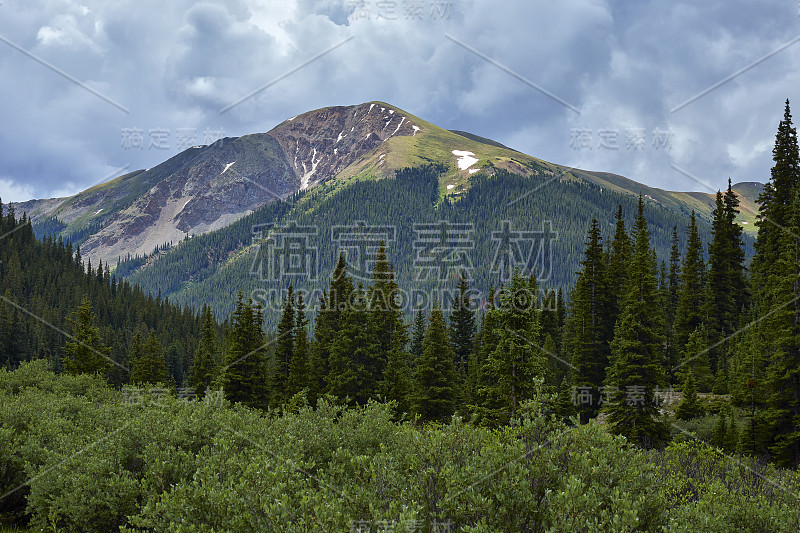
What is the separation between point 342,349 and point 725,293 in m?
39.9

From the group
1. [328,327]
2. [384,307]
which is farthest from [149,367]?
[384,307]

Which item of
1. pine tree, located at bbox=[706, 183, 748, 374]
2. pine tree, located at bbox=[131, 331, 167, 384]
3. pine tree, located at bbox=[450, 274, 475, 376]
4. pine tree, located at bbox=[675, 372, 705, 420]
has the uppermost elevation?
pine tree, located at bbox=[706, 183, 748, 374]

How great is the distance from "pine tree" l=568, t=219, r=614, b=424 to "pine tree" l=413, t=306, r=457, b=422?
11.7m

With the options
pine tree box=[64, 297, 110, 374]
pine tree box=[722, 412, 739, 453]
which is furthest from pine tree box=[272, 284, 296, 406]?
pine tree box=[722, 412, 739, 453]

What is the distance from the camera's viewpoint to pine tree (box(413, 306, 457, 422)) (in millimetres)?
38094

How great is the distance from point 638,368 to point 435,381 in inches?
579

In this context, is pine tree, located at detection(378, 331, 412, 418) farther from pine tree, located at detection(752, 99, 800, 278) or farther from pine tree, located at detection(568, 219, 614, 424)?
pine tree, located at detection(752, 99, 800, 278)

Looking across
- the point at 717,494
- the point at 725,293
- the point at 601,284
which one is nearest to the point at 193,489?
the point at 717,494

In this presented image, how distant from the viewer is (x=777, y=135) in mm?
42031

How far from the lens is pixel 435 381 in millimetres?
38531

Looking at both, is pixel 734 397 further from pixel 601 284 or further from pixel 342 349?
pixel 342 349

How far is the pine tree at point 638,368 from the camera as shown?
100 feet

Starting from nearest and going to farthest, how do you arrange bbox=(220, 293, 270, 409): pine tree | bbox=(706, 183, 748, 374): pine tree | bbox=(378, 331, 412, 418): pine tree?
bbox=(378, 331, 412, 418): pine tree, bbox=(220, 293, 270, 409): pine tree, bbox=(706, 183, 748, 374): pine tree

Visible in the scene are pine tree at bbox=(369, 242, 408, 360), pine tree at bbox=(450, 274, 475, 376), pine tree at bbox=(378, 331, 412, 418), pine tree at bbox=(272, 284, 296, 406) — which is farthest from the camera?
pine tree at bbox=(450, 274, 475, 376)
